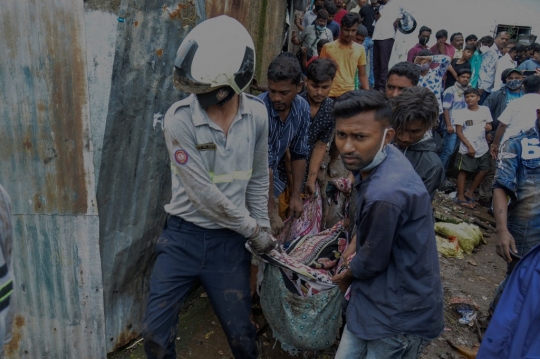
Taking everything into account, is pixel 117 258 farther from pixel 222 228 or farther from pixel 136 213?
pixel 222 228

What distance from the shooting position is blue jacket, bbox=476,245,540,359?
1.75 m

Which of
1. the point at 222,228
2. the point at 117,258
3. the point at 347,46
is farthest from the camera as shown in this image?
the point at 347,46

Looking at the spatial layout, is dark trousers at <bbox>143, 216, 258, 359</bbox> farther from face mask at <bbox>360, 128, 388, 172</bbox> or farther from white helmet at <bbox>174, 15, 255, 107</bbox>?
face mask at <bbox>360, 128, 388, 172</bbox>

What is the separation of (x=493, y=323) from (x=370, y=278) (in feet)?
1.74

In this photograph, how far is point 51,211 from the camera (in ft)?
9.07

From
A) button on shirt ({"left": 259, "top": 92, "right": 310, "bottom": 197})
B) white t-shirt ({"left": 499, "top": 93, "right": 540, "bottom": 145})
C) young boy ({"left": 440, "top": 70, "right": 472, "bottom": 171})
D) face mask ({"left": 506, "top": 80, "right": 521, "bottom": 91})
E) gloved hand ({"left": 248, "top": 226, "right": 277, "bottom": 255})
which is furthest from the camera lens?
face mask ({"left": 506, "top": 80, "right": 521, "bottom": 91})

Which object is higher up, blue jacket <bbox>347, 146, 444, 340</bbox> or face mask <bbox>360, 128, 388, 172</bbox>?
face mask <bbox>360, 128, 388, 172</bbox>

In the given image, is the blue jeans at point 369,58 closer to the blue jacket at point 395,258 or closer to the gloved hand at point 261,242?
the gloved hand at point 261,242

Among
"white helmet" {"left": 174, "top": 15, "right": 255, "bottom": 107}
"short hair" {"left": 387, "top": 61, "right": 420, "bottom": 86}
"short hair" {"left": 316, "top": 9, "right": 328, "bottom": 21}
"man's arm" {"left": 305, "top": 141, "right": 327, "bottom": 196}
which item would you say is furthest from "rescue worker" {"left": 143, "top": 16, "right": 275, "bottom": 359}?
"short hair" {"left": 316, "top": 9, "right": 328, "bottom": 21}

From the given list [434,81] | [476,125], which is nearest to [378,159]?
[434,81]

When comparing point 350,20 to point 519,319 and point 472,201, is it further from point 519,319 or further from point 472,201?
point 519,319

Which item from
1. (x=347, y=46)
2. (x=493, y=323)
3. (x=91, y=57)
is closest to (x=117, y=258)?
(x=91, y=57)

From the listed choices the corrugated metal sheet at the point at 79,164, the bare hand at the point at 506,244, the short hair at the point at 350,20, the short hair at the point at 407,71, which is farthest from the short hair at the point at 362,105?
the short hair at the point at 350,20

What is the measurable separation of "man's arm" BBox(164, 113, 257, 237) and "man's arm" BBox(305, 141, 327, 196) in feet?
4.95
